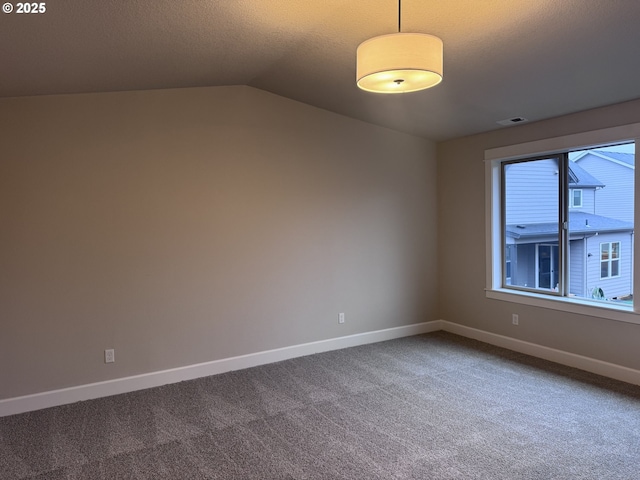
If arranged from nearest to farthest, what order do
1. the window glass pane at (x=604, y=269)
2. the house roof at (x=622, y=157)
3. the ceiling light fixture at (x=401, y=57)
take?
the ceiling light fixture at (x=401, y=57) → the house roof at (x=622, y=157) → the window glass pane at (x=604, y=269)

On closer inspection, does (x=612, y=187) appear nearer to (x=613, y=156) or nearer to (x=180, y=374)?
(x=613, y=156)

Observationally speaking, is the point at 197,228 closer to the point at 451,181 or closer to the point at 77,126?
the point at 77,126

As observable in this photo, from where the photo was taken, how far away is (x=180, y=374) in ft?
13.0

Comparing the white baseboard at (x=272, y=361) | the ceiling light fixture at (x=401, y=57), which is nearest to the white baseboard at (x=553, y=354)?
the white baseboard at (x=272, y=361)

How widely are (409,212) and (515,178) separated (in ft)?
4.05

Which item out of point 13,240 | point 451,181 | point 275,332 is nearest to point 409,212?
point 451,181

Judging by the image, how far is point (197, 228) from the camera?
4.05 metres

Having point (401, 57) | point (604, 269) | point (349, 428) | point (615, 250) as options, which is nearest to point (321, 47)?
point (401, 57)

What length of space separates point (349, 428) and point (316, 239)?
7.01 ft

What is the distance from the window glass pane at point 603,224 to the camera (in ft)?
12.7

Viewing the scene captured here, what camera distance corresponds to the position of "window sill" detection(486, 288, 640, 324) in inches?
148

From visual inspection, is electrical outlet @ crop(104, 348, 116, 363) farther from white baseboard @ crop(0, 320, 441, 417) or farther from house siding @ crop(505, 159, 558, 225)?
house siding @ crop(505, 159, 558, 225)

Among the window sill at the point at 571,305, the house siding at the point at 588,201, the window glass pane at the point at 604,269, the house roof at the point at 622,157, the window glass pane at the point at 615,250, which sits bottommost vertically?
the window sill at the point at 571,305

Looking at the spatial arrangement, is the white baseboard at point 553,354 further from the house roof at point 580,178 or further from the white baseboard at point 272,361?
the house roof at point 580,178
